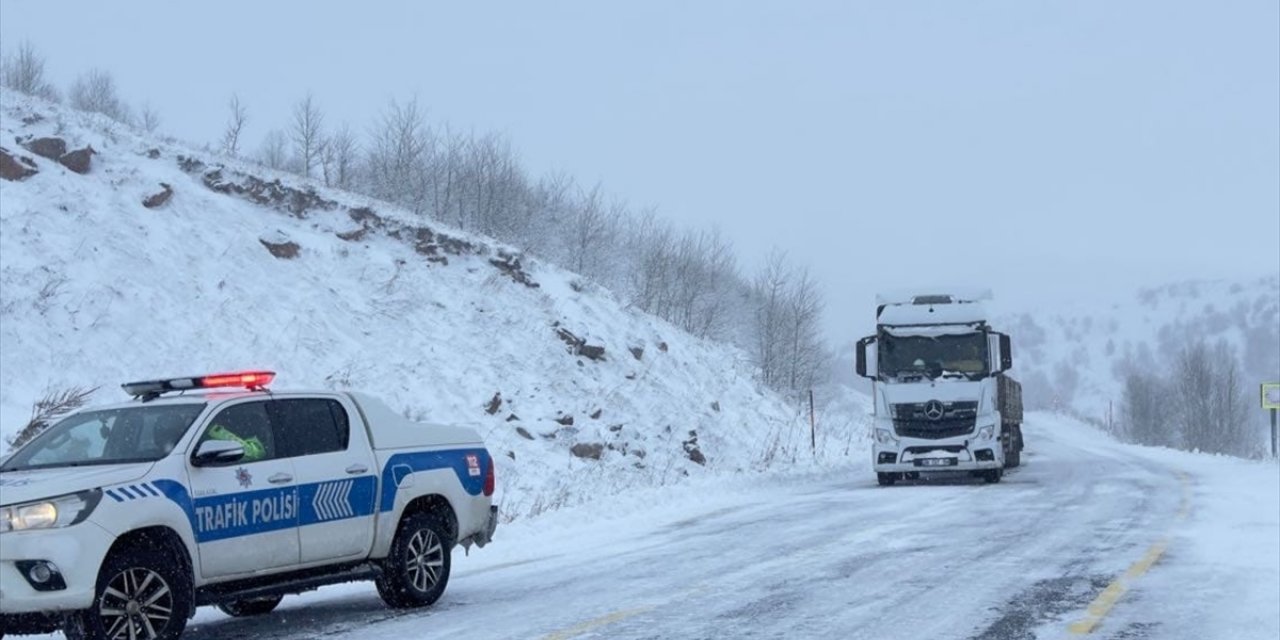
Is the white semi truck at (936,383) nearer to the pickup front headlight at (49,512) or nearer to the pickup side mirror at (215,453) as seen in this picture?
the pickup side mirror at (215,453)

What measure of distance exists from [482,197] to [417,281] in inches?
770

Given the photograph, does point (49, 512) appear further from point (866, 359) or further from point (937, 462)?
point (937, 462)

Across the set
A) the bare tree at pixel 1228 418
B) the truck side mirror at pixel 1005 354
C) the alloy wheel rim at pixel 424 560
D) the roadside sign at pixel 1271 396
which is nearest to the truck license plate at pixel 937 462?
the truck side mirror at pixel 1005 354

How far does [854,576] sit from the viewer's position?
1155 cm

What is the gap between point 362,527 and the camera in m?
9.58

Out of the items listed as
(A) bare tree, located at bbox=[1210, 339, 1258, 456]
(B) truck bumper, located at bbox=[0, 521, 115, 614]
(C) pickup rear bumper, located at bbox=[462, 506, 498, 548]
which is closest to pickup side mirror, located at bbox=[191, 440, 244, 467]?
(B) truck bumper, located at bbox=[0, 521, 115, 614]

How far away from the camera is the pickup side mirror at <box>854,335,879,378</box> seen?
24505 mm

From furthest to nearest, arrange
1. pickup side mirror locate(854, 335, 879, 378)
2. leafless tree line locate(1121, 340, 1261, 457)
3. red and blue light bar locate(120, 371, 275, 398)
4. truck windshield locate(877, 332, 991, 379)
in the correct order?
leafless tree line locate(1121, 340, 1261, 457) < pickup side mirror locate(854, 335, 879, 378) < truck windshield locate(877, 332, 991, 379) < red and blue light bar locate(120, 371, 275, 398)

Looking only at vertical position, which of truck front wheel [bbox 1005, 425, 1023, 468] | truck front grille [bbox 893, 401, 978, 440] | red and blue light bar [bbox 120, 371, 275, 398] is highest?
red and blue light bar [bbox 120, 371, 275, 398]

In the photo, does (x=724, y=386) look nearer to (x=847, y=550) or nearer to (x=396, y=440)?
(x=847, y=550)

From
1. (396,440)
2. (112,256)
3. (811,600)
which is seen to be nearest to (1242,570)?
(811,600)

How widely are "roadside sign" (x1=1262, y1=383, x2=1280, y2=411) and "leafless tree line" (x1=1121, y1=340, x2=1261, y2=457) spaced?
195ft

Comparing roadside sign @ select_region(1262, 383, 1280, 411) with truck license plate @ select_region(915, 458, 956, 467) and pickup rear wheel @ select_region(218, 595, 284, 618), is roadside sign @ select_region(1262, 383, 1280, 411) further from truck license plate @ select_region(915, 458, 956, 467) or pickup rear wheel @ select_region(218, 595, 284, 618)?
pickup rear wheel @ select_region(218, 595, 284, 618)

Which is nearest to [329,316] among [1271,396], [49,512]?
[49,512]
